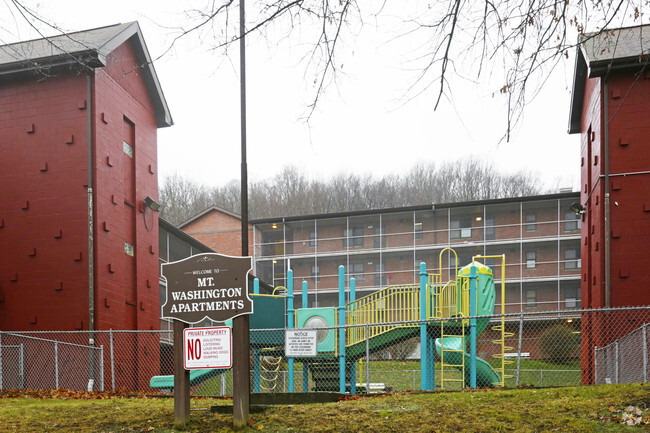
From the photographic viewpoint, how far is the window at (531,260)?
152 feet

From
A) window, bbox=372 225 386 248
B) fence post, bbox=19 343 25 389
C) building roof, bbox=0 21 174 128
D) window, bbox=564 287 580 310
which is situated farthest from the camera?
window, bbox=372 225 386 248

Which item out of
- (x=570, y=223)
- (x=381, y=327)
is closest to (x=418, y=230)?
(x=570, y=223)

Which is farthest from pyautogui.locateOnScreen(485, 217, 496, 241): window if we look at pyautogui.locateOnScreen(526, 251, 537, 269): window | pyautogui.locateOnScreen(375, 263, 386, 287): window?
pyautogui.locateOnScreen(375, 263, 386, 287): window

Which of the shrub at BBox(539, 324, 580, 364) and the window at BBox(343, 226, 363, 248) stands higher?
the window at BBox(343, 226, 363, 248)

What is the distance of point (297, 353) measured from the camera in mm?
16016

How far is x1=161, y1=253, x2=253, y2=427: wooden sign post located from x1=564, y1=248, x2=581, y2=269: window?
38.9m

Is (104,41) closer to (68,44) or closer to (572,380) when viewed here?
(68,44)

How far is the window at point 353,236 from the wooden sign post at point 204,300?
130 feet

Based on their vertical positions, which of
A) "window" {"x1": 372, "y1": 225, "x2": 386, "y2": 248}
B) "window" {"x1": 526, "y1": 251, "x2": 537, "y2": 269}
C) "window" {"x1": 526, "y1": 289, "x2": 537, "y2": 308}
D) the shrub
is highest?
"window" {"x1": 372, "y1": 225, "x2": 386, "y2": 248}

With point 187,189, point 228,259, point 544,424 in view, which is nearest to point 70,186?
point 228,259

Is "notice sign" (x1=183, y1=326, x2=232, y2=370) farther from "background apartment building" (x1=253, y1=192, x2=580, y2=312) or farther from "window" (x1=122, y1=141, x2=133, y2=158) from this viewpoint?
"background apartment building" (x1=253, y1=192, x2=580, y2=312)

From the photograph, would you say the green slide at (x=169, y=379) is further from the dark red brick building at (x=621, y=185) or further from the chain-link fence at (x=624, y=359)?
the dark red brick building at (x=621, y=185)

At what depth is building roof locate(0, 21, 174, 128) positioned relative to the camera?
711 inches

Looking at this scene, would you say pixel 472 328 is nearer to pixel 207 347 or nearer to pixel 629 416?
pixel 629 416
